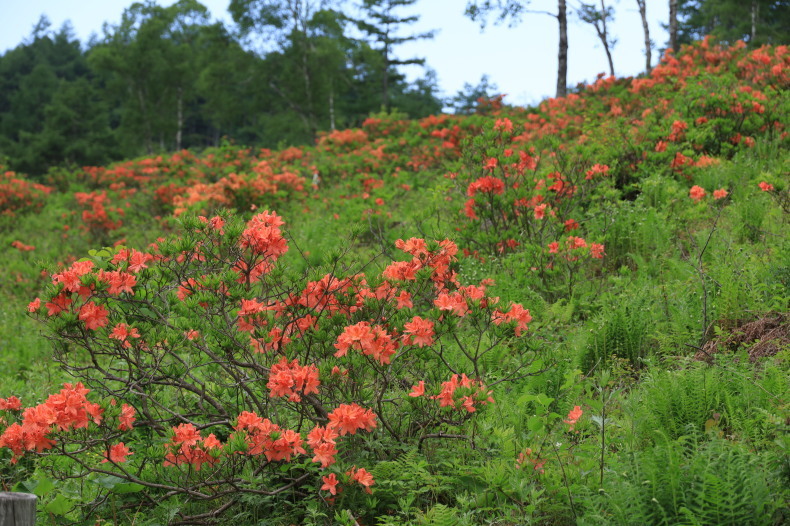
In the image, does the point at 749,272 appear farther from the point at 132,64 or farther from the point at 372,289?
the point at 132,64

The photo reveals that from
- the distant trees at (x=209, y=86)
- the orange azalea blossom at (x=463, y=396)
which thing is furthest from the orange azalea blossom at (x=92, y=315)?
the distant trees at (x=209, y=86)

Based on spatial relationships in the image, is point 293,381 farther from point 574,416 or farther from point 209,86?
point 209,86

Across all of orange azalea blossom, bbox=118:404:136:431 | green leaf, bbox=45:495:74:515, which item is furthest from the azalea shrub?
green leaf, bbox=45:495:74:515

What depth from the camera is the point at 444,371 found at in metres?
3.72

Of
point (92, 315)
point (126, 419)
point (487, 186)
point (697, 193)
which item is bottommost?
point (126, 419)

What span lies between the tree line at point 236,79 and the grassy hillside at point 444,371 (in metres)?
15.1

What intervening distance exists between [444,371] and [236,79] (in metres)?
28.6

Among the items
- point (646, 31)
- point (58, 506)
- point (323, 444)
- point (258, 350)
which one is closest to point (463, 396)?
point (323, 444)

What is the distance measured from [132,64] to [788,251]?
36062mm

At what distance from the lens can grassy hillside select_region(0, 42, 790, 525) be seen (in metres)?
2.82

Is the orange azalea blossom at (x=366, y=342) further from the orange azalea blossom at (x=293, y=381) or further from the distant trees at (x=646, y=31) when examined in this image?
the distant trees at (x=646, y=31)

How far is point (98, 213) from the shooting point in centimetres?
1166

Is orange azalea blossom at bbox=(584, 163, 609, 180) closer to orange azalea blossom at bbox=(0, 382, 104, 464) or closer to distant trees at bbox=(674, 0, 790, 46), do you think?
orange azalea blossom at bbox=(0, 382, 104, 464)

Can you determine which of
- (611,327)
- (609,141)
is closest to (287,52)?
(609,141)
